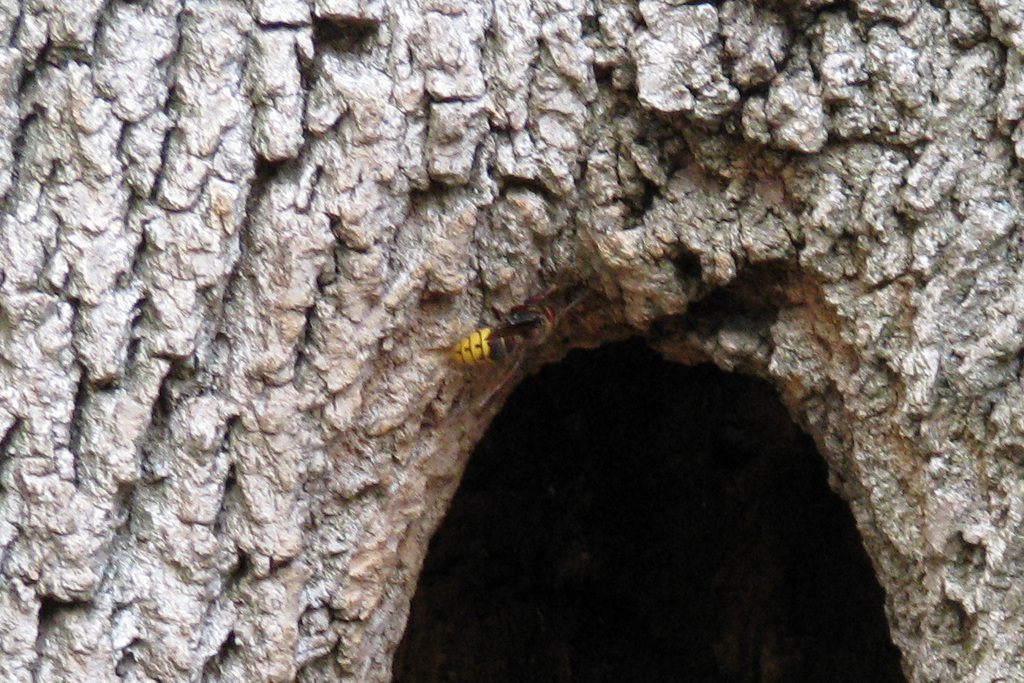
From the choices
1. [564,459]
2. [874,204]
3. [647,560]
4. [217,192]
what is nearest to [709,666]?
[647,560]

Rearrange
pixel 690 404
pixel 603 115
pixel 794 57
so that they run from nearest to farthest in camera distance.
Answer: pixel 794 57 < pixel 603 115 < pixel 690 404

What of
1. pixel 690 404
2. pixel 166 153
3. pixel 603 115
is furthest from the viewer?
pixel 690 404

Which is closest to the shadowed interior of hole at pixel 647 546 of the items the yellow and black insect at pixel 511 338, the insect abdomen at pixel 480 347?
the yellow and black insect at pixel 511 338

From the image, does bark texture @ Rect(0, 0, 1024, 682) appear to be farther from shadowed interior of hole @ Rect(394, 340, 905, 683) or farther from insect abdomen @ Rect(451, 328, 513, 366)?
shadowed interior of hole @ Rect(394, 340, 905, 683)

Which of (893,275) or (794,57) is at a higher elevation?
(794,57)

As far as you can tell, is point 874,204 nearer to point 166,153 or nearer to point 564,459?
point 166,153
